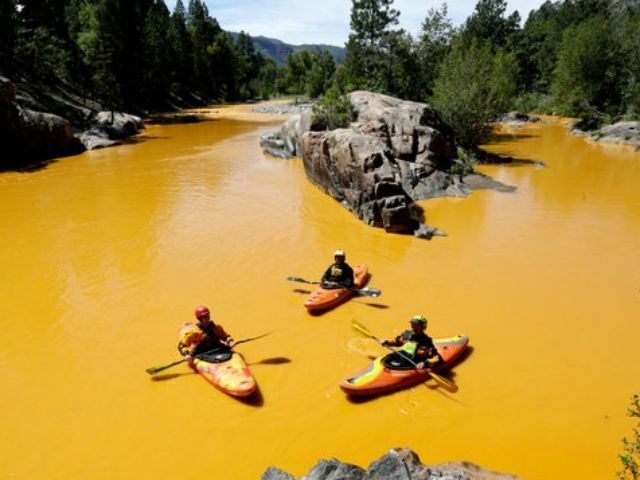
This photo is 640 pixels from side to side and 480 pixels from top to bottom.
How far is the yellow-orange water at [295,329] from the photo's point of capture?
6.51 m

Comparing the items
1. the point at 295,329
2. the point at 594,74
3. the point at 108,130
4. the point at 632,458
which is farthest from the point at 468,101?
the point at 108,130

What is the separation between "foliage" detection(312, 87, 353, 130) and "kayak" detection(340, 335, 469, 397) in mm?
17273

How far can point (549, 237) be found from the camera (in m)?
14.3

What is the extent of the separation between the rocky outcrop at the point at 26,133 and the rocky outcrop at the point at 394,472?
1066 inches

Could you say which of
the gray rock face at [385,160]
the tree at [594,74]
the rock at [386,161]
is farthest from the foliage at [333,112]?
the tree at [594,74]

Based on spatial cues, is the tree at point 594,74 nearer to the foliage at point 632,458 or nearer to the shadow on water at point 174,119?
the shadow on water at point 174,119

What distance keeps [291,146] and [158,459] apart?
23538 mm

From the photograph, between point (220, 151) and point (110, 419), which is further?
point (220, 151)

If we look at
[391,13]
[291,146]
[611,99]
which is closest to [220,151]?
[291,146]

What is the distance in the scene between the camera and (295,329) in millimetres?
9414

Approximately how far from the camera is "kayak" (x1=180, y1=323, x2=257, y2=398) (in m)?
7.28

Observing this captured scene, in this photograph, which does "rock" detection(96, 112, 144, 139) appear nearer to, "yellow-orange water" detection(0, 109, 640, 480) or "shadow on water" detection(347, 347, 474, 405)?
"yellow-orange water" detection(0, 109, 640, 480)

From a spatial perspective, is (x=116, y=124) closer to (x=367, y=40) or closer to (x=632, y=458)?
(x=367, y=40)

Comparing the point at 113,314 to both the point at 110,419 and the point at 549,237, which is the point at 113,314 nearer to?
the point at 110,419
